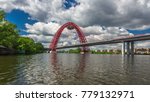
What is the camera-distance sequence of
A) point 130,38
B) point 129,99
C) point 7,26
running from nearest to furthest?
point 129,99
point 7,26
point 130,38

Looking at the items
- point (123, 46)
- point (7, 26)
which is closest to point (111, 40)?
point (123, 46)

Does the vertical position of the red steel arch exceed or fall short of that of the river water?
it exceeds it

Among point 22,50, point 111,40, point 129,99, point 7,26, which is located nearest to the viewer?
point 129,99

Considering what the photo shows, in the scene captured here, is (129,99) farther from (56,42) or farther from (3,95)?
(56,42)

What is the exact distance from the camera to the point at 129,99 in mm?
11516

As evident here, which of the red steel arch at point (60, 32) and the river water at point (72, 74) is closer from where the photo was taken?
the river water at point (72, 74)

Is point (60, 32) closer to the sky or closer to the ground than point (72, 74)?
closer to the sky

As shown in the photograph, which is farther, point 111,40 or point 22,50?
point 111,40

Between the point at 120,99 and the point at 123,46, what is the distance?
11352 cm

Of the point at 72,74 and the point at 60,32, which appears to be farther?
the point at 60,32

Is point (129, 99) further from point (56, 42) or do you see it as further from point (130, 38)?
point (56, 42)

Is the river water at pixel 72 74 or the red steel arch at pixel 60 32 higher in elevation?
the red steel arch at pixel 60 32

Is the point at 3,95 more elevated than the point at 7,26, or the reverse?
the point at 7,26

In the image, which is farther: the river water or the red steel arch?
the red steel arch
